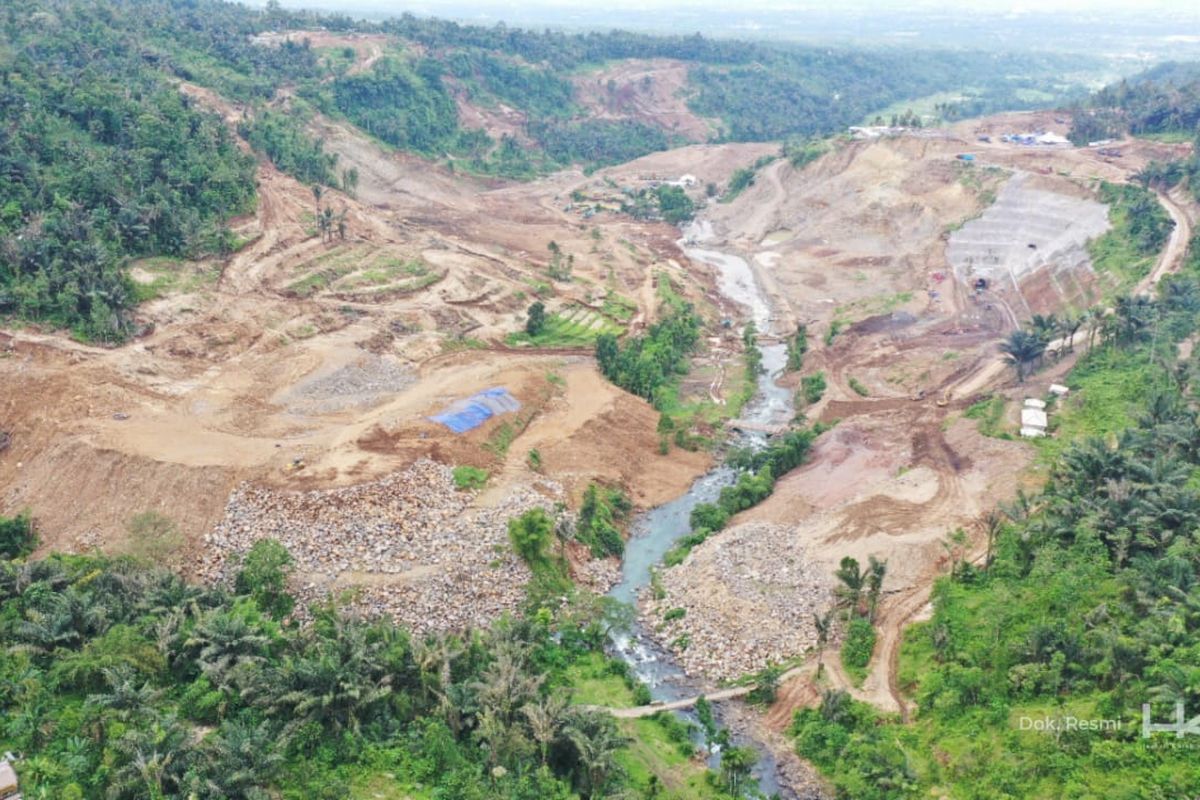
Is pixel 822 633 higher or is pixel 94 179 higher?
pixel 94 179

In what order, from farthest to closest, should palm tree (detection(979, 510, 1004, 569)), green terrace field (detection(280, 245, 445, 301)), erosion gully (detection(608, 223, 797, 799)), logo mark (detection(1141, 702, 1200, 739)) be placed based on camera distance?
green terrace field (detection(280, 245, 445, 301)), palm tree (detection(979, 510, 1004, 569)), erosion gully (detection(608, 223, 797, 799)), logo mark (detection(1141, 702, 1200, 739))

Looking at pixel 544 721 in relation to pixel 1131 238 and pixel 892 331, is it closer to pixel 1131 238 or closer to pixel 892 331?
pixel 892 331

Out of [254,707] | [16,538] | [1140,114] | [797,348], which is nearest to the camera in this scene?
[254,707]

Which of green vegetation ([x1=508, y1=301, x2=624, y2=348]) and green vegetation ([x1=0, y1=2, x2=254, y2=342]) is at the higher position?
green vegetation ([x1=0, y1=2, x2=254, y2=342])

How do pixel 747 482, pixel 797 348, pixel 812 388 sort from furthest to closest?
1. pixel 797 348
2. pixel 812 388
3. pixel 747 482

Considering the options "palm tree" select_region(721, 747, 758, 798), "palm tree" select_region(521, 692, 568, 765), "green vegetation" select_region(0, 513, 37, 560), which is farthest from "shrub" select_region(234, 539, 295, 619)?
"palm tree" select_region(721, 747, 758, 798)

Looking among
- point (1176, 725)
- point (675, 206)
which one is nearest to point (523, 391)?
point (1176, 725)

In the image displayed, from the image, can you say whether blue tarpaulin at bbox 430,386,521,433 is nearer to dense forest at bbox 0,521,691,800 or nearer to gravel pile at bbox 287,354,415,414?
gravel pile at bbox 287,354,415,414
